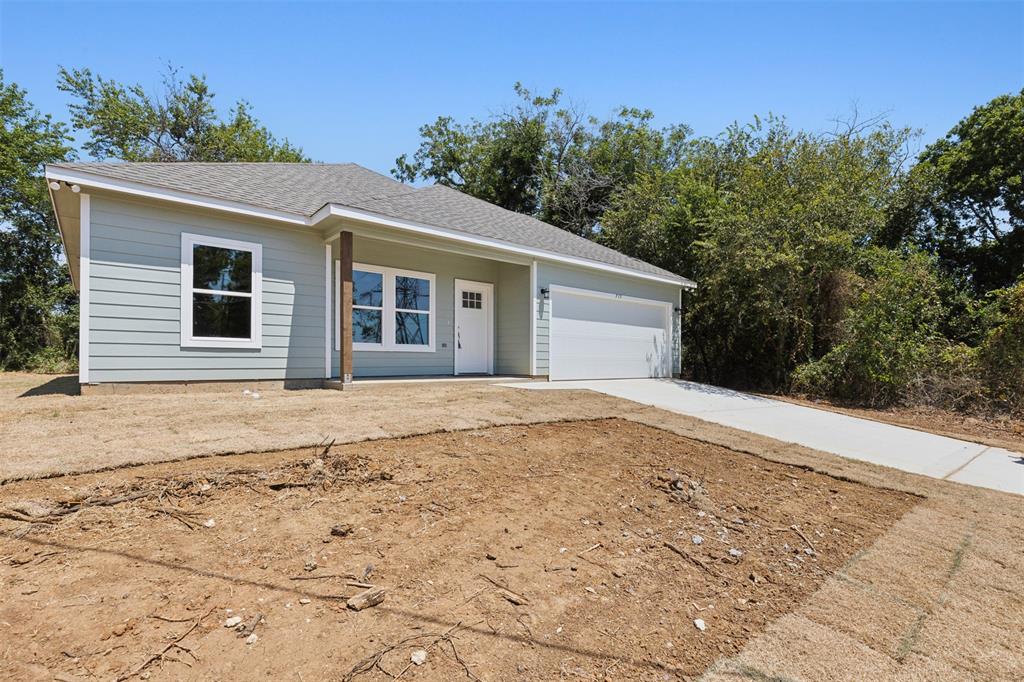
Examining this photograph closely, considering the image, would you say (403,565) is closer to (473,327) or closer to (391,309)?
(391,309)

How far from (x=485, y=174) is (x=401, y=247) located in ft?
51.7

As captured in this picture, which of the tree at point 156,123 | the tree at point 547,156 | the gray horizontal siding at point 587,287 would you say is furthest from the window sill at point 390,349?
the tree at point 156,123

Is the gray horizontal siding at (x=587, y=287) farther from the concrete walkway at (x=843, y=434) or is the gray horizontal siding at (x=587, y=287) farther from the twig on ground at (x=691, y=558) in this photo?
the twig on ground at (x=691, y=558)

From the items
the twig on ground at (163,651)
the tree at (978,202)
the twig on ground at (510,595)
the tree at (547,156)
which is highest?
the tree at (547,156)

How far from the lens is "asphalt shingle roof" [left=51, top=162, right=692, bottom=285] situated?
737 cm

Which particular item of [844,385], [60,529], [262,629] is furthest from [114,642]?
[844,385]

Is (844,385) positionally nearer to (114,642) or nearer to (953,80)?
(953,80)

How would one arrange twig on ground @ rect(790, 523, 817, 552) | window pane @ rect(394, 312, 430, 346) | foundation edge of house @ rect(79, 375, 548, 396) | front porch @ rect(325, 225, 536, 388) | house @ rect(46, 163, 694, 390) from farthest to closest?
window pane @ rect(394, 312, 430, 346)
front porch @ rect(325, 225, 536, 388)
house @ rect(46, 163, 694, 390)
foundation edge of house @ rect(79, 375, 548, 396)
twig on ground @ rect(790, 523, 817, 552)

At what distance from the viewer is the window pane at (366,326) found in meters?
9.20

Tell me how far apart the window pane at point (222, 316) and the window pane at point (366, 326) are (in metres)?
1.91

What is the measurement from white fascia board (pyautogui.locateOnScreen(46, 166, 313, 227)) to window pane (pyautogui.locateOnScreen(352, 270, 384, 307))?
1477 millimetres

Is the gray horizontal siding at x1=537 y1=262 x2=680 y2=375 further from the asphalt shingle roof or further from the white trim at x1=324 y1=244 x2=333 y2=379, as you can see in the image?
the white trim at x1=324 y1=244 x2=333 y2=379

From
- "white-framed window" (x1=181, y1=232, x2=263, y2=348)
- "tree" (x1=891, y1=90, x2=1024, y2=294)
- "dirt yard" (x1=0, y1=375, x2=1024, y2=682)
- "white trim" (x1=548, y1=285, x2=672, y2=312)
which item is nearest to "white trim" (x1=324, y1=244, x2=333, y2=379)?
"white-framed window" (x1=181, y1=232, x2=263, y2=348)

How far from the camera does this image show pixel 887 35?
947 cm
